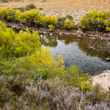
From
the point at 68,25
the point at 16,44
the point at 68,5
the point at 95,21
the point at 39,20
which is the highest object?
the point at 16,44

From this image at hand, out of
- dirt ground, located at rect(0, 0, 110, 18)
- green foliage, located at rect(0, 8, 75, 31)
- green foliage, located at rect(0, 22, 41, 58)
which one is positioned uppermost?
green foliage, located at rect(0, 22, 41, 58)

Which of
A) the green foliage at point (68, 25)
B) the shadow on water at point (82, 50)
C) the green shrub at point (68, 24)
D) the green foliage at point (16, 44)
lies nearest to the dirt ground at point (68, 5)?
the green shrub at point (68, 24)

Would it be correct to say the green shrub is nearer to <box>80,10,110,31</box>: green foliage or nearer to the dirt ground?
<box>80,10,110,31</box>: green foliage

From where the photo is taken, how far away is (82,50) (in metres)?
60.5

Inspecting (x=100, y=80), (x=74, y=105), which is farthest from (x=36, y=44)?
(x=74, y=105)

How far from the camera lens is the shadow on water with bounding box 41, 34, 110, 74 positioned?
169 feet

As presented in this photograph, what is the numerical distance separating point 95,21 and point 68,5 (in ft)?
108

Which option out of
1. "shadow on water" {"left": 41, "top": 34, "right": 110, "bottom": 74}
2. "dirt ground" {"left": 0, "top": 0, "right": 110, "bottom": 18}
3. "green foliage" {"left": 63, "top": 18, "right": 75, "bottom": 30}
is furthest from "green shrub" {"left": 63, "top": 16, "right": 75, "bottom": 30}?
"dirt ground" {"left": 0, "top": 0, "right": 110, "bottom": 18}

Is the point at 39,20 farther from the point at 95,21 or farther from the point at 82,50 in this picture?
the point at 82,50

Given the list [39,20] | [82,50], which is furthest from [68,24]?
[82,50]

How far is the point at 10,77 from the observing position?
21.7 m

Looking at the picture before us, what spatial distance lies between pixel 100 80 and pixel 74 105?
24.6m

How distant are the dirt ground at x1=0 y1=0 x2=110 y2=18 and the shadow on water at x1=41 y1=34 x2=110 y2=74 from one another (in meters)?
24.7

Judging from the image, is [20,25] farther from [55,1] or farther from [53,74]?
[53,74]
